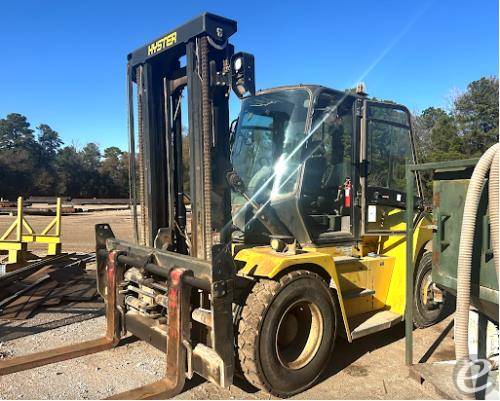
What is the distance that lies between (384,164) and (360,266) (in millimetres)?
1352

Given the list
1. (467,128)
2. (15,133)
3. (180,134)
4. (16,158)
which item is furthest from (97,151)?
(180,134)

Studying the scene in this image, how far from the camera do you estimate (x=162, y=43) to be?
434 cm

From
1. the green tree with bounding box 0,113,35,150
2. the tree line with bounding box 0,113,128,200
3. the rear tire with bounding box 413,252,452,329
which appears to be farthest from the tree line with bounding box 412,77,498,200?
the green tree with bounding box 0,113,35,150

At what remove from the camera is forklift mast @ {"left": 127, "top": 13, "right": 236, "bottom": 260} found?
12.7 ft

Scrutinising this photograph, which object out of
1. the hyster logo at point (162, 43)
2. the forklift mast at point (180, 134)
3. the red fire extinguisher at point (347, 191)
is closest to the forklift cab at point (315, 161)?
the red fire extinguisher at point (347, 191)

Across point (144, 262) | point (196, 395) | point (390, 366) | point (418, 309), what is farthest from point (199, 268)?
point (418, 309)

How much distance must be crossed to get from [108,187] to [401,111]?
201 ft

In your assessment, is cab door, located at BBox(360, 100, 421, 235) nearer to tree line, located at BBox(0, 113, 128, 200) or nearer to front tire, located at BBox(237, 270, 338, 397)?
front tire, located at BBox(237, 270, 338, 397)

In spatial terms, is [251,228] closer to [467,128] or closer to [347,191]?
[347,191]

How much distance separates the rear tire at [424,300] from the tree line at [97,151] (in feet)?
54.1

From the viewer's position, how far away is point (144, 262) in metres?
4.07

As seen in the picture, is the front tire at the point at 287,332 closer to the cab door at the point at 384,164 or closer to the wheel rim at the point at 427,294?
the cab door at the point at 384,164

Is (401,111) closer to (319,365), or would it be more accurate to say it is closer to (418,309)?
(418,309)

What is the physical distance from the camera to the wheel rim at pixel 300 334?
13.0 ft
